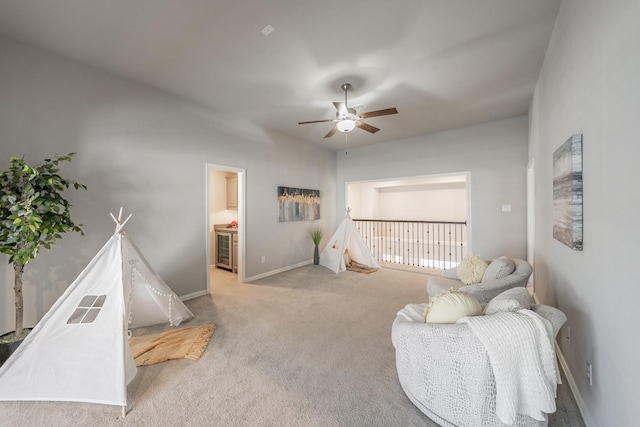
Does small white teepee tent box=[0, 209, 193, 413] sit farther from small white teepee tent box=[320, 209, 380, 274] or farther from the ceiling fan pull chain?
the ceiling fan pull chain

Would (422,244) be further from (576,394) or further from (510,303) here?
(510,303)

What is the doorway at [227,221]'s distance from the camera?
4.41 metres

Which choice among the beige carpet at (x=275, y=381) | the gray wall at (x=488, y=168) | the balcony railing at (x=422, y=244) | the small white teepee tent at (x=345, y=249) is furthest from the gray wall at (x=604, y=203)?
the balcony railing at (x=422, y=244)

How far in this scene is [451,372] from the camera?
4.65 ft

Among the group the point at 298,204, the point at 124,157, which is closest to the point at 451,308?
the point at 124,157

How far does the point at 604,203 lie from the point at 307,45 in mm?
2497

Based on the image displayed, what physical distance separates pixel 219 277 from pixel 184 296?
1.18 metres

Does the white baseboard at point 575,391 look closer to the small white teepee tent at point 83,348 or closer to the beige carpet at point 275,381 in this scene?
the beige carpet at point 275,381

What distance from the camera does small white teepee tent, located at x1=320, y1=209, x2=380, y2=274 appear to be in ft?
17.1

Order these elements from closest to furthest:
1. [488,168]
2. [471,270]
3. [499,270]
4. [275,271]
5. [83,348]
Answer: [83,348], [499,270], [471,270], [488,168], [275,271]

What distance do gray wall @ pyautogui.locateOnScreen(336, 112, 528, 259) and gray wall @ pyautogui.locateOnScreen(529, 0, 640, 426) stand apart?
8.87ft

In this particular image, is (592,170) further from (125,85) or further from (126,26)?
(125,85)

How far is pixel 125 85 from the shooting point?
3055 mm

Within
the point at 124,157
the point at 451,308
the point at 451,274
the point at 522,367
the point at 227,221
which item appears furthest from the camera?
the point at 227,221
